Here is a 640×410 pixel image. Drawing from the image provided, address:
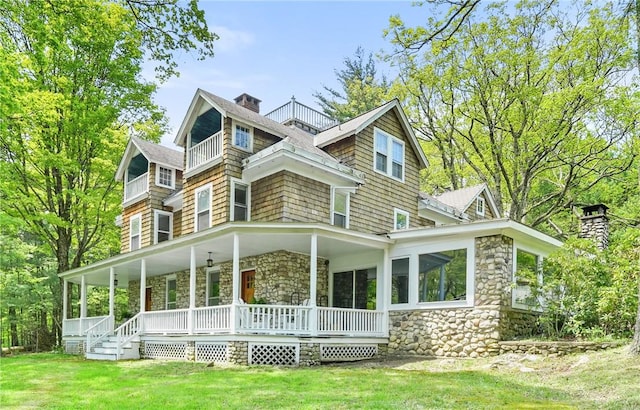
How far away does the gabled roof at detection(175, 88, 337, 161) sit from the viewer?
15.4 metres

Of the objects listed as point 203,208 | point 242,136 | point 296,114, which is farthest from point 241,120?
point 296,114

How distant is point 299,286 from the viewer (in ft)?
47.3

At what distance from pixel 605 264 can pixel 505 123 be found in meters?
10.2

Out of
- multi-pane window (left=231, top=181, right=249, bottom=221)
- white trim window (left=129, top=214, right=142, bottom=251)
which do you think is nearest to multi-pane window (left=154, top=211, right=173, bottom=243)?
white trim window (left=129, top=214, right=142, bottom=251)

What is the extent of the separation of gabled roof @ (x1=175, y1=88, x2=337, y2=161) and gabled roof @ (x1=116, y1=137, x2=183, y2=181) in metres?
2.19

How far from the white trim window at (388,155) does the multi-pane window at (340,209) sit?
1.67m

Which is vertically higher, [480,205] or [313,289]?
[480,205]

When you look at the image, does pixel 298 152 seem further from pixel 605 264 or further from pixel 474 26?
pixel 474 26

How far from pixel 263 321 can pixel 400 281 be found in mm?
3960

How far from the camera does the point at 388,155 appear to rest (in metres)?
17.6

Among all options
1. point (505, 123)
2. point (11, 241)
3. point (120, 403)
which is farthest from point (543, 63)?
point (11, 241)

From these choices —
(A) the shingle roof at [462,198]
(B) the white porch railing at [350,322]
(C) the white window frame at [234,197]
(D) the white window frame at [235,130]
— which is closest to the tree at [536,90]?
(A) the shingle roof at [462,198]

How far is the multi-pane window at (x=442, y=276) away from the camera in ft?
41.6

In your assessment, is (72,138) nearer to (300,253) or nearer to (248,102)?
(248,102)
